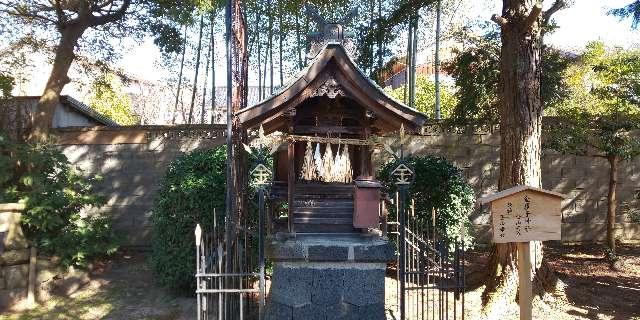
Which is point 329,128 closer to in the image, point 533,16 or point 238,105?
point 238,105

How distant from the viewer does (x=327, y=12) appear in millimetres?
11828

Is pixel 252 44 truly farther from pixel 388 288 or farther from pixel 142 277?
pixel 388 288

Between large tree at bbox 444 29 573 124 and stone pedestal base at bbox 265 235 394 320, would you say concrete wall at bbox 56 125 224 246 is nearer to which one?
large tree at bbox 444 29 573 124

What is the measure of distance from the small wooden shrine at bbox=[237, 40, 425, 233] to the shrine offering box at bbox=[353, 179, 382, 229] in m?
0.01

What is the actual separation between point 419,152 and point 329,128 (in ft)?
18.7

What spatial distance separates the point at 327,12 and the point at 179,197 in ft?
22.0

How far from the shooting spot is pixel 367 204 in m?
5.63

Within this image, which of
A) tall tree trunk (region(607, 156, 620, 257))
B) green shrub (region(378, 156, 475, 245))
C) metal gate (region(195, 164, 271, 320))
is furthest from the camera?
tall tree trunk (region(607, 156, 620, 257))

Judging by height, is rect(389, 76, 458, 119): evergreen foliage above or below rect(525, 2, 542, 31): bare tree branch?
above

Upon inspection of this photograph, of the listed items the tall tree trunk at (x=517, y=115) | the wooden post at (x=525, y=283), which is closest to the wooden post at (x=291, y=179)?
the wooden post at (x=525, y=283)

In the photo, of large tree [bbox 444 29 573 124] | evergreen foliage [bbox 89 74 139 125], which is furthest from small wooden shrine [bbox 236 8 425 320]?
evergreen foliage [bbox 89 74 139 125]

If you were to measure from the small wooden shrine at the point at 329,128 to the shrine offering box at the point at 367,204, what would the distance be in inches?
0.5

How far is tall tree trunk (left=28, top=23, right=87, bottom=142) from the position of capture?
377 inches

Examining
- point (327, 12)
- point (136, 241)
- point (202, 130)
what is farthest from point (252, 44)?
point (136, 241)
